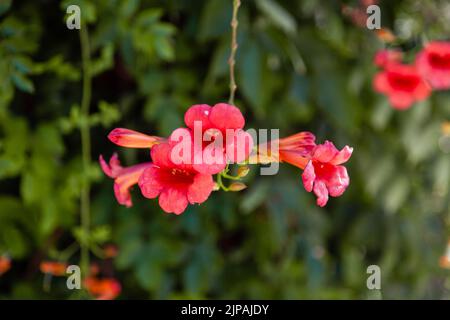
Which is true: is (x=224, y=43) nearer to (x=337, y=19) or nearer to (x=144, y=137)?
(x=337, y=19)

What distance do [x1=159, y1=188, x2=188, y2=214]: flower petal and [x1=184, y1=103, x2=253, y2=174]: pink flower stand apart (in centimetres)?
7

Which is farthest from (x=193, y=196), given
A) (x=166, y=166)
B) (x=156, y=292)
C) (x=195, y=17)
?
(x=156, y=292)

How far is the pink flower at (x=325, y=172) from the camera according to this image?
0.74 m

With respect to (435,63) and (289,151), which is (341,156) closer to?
(289,151)

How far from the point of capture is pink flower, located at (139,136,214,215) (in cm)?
77

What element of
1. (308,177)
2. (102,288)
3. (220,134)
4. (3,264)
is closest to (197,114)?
(220,134)

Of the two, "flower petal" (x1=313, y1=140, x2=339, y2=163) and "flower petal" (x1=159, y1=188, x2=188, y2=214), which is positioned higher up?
"flower petal" (x1=313, y1=140, x2=339, y2=163)

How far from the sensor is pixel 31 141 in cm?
189

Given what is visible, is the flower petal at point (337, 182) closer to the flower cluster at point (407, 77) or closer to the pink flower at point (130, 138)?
the pink flower at point (130, 138)

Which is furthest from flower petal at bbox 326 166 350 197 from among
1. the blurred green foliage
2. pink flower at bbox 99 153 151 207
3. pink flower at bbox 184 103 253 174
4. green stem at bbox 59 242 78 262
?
green stem at bbox 59 242 78 262

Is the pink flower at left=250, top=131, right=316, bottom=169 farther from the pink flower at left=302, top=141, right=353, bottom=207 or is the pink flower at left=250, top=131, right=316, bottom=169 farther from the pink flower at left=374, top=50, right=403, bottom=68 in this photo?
the pink flower at left=374, top=50, right=403, bottom=68

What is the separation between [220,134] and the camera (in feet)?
Answer: 2.60
